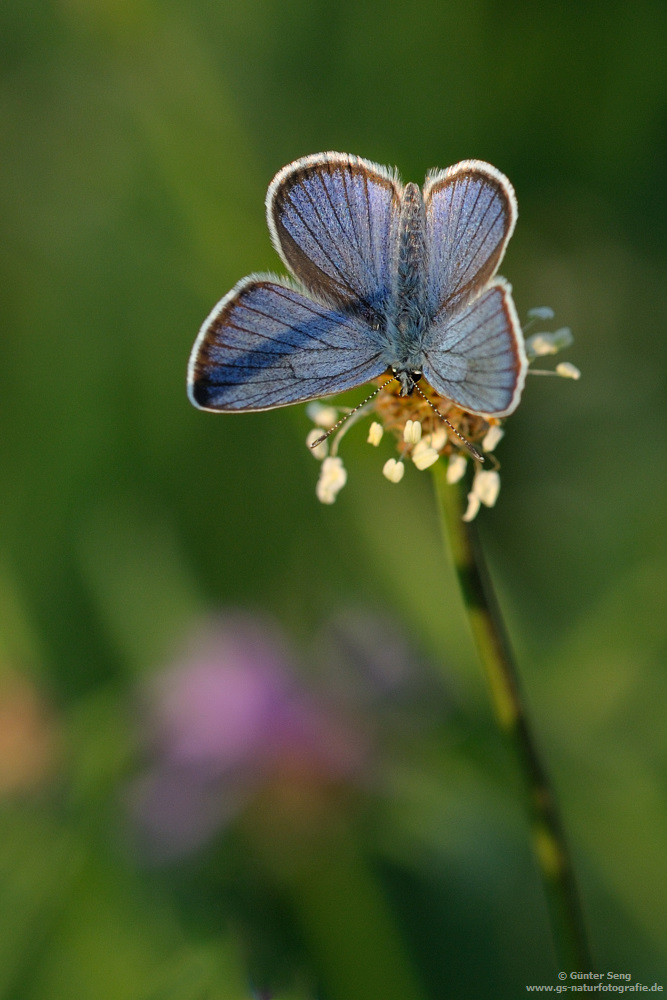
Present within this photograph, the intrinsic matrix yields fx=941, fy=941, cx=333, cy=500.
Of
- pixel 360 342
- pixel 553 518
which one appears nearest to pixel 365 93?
pixel 553 518

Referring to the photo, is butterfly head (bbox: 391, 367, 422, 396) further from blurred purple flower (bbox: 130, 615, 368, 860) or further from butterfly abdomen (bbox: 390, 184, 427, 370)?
blurred purple flower (bbox: 130, 615, 368, 860)

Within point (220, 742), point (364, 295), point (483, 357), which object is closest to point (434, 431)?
point (483, 357)

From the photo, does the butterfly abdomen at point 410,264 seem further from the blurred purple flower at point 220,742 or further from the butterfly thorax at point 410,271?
the blurred purple flower at point 220,742

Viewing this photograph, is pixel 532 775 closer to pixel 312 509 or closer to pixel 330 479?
pixel 330 479

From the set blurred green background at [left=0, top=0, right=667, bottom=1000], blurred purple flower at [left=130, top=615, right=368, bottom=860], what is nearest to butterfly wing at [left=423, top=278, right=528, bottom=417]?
blurred green background at [left=0, top=0, right=667, bottom=1000]

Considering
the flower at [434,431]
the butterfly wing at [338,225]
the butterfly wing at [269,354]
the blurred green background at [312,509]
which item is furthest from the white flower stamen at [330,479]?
the blurred green background at [312,509]

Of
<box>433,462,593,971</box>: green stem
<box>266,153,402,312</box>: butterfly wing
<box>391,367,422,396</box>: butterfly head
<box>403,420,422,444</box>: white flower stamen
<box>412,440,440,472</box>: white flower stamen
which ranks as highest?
<box>266,153,402,312</box>: butterfly wing

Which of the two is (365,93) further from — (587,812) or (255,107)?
(587,812)

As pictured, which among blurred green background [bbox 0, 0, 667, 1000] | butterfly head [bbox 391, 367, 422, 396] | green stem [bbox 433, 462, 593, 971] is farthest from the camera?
blurred green background [bbox 0, 0, 667, 1000]
